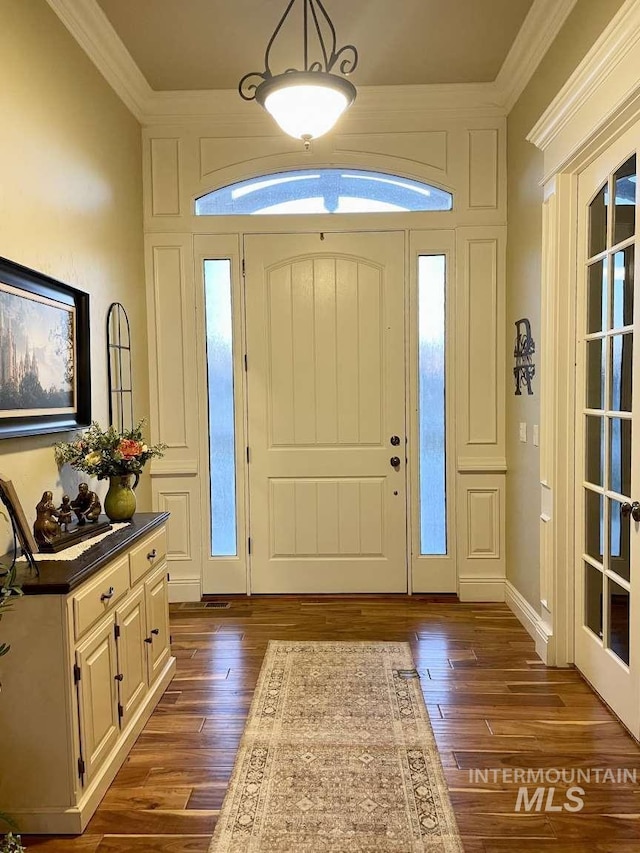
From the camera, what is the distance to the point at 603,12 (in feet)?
7.89

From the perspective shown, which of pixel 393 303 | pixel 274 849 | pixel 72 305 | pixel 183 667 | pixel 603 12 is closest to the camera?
pixel 274 849

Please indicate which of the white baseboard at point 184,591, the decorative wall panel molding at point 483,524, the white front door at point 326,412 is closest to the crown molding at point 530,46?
the white front door at point 326,412

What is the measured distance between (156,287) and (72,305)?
1196mm

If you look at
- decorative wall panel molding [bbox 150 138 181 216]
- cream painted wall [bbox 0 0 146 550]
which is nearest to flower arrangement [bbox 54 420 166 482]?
cream painted wall [bbox 0 0 146 550]

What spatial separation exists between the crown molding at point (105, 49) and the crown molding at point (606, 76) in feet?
7.35

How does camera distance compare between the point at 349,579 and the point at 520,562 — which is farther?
the point at 349,579

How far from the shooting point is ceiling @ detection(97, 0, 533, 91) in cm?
292

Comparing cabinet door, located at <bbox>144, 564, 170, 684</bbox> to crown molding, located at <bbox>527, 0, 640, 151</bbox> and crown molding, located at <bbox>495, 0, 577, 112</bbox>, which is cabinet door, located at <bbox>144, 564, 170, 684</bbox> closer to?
crown molding, located at <bbox>527, 0, 640, 151</bbox>

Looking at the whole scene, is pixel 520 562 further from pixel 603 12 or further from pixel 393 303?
pixel 603 12

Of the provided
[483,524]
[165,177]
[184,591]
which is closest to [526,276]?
[483,524]

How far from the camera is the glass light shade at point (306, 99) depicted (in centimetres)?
204

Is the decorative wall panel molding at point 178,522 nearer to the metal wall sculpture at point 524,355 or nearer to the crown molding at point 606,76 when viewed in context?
the metal wall sculpture at point 524,355

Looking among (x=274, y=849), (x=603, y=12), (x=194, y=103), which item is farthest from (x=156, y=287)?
(x=274, y=849)

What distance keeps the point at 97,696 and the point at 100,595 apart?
0.34m
